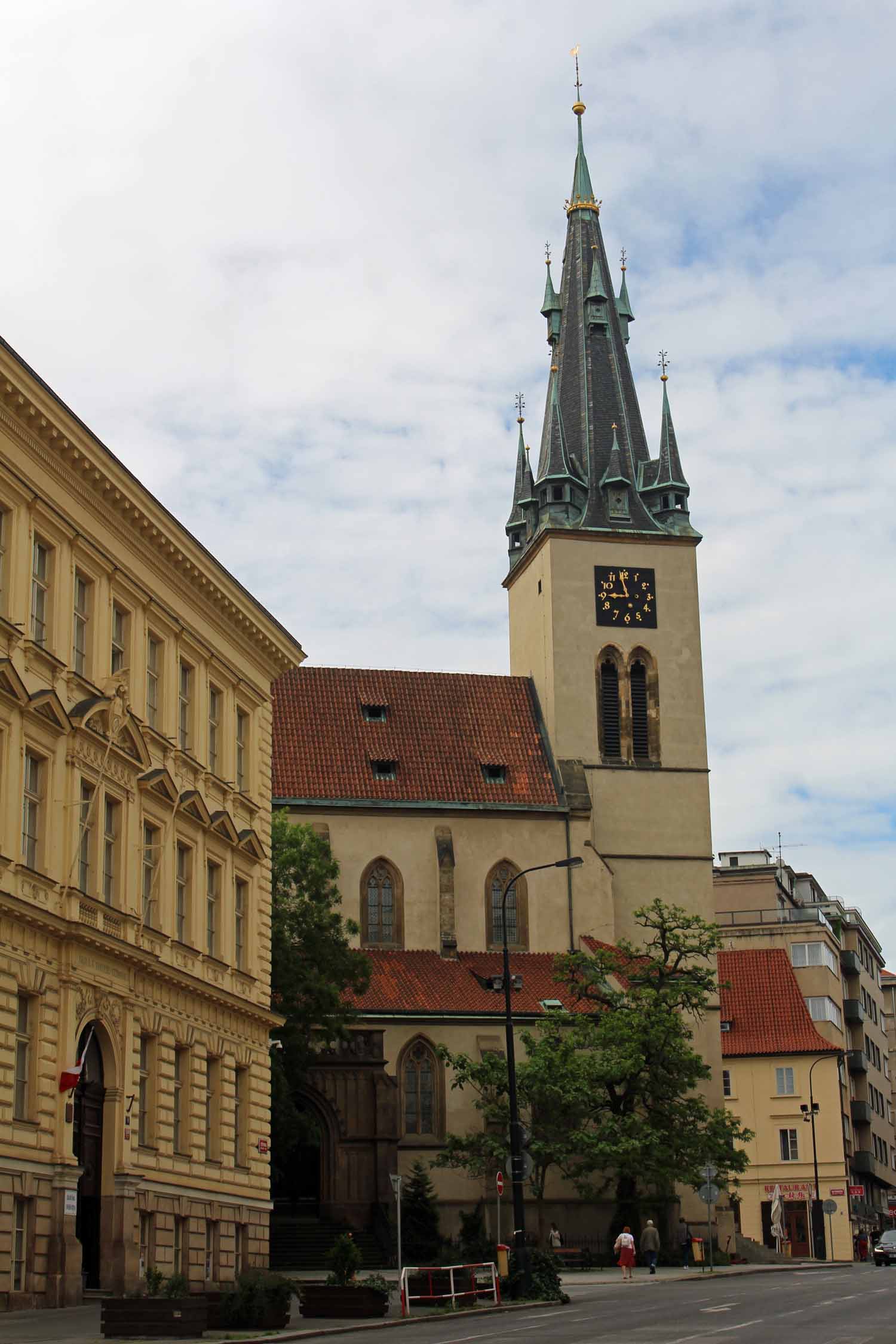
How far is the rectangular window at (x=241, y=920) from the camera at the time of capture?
3941cm

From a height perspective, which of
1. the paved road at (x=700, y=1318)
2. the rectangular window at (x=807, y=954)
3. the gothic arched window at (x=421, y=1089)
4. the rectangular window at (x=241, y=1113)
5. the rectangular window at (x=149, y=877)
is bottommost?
the paved road at (x=700, y=1318)

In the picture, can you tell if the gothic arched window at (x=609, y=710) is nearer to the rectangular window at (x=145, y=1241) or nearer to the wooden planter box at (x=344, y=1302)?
the rectangular window at (x=145, y=1241)

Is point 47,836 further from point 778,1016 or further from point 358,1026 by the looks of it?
point 778,1016

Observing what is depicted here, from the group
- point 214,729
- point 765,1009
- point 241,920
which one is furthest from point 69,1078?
point 765,1009

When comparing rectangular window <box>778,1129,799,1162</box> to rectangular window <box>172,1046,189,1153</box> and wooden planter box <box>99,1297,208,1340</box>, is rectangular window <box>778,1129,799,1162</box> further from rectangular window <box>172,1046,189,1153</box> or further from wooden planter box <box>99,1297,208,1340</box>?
wooden planter box <box>99,1297,208,1340</box>

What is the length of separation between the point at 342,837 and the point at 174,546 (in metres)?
31.7

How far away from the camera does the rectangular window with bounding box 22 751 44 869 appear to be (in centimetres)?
2911

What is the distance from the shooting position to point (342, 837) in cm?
6612

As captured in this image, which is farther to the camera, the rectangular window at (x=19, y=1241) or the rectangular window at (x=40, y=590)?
the rectangular window at (x=40, y=590)

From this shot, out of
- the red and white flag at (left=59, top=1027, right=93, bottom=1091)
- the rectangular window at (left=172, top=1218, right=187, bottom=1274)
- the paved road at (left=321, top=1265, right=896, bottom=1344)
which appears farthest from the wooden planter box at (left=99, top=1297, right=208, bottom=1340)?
the rectangular window at (left=172, top=1218, right=187, bottom=1274)

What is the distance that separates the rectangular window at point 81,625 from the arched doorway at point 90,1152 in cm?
597

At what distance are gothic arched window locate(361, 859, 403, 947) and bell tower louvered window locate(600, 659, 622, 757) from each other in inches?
364

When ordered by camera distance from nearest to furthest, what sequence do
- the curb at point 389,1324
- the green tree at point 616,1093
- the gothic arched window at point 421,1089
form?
the curb at point 389,1324
the green tree at point 616,1093
the gothic arched window at point 421,1089

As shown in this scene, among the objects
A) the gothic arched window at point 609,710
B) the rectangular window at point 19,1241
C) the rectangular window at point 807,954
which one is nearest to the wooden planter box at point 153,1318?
the rectangular window at point 19,1241
